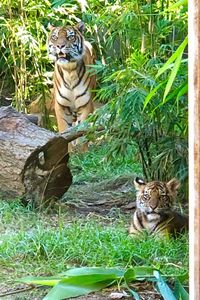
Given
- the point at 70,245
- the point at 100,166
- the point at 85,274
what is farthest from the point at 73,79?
the point at 85,274

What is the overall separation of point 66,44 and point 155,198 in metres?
3.03

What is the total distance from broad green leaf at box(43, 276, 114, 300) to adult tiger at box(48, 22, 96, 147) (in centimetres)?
417

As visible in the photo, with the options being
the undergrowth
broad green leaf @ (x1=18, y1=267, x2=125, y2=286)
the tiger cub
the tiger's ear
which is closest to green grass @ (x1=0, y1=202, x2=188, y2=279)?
the tiger cub

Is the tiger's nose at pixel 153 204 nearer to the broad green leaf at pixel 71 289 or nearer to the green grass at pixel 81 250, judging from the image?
the green grass at pixel 81 250

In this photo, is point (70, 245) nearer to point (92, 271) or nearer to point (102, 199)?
point (92, 271)

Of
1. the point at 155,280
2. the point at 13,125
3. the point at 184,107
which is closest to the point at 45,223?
the point at 13,125

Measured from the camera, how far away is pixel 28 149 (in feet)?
16.3

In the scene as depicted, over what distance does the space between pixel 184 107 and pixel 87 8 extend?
128 inches

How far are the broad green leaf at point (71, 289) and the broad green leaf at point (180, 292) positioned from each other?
0.30 m

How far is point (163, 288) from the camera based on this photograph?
3.29m

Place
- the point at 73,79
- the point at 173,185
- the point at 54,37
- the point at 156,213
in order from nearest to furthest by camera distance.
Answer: the point at 156,213, the point at 173,185, the point at 54,37, the point at 73,79

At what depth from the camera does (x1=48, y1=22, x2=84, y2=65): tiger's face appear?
23.8 ft

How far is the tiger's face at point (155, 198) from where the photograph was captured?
4.54 meters

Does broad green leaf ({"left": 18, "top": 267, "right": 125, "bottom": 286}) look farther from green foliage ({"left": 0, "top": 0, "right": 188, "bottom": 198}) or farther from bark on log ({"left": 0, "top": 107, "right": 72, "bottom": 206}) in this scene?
bark on log ({"left": 0, "top": 107, "right": 72, "bottom": 206})
